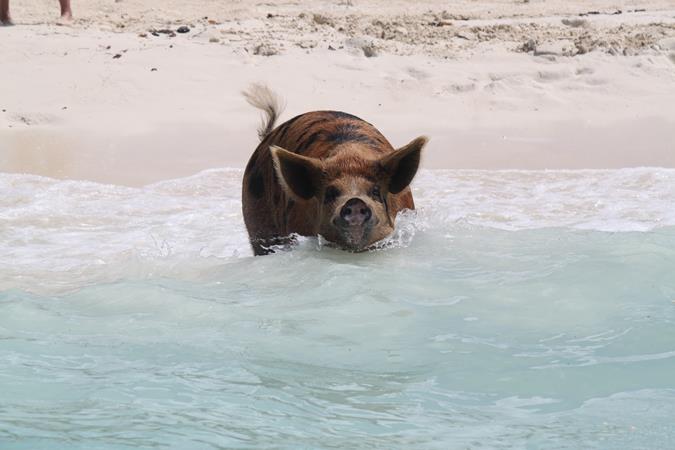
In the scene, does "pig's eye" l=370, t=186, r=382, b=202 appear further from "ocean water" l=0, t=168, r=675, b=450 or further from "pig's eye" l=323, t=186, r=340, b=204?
"ocean water" l=0, t=168, r=675, b=450

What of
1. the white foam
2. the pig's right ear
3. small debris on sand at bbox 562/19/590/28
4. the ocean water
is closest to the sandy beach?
small debris on sand at bbox 562/19/590/28

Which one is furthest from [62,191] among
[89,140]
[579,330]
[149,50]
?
[579,330]

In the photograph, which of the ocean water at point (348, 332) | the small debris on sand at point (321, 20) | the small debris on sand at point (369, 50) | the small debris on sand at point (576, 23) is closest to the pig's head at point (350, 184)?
the ocean water at point (348, 332)

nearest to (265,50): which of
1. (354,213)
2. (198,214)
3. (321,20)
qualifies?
(321,20)

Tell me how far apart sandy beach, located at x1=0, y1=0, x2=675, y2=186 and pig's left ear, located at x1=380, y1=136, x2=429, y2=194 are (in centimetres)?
373

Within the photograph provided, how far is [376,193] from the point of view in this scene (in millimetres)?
6410

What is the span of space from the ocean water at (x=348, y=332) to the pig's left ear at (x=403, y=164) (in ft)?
1.35

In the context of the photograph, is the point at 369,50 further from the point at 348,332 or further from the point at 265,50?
the point at 348,332

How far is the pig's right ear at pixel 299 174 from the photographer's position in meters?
6.33

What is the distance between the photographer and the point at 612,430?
4.03m

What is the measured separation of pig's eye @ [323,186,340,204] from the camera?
20.8 feet

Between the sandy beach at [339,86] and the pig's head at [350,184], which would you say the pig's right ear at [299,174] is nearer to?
the pig's head at [350,184]

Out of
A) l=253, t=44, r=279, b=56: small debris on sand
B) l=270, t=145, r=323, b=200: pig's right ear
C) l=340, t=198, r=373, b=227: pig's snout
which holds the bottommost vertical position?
l=253, t=44, r=279, b=56: small debris on sand

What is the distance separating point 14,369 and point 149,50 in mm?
8030
